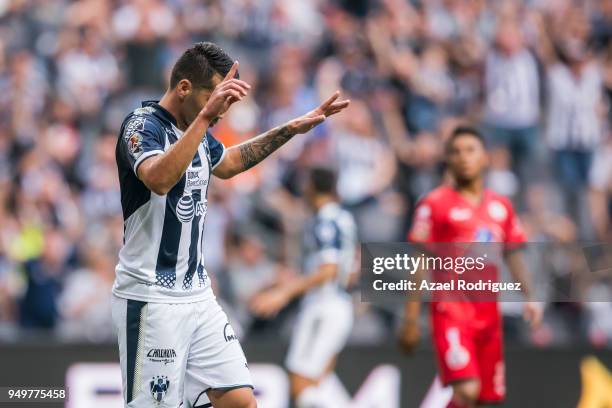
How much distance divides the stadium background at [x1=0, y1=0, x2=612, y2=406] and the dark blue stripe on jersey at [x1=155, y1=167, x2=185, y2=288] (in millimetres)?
5645

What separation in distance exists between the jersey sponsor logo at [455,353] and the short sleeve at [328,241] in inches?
83.7

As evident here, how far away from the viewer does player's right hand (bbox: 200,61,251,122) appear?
220 inches

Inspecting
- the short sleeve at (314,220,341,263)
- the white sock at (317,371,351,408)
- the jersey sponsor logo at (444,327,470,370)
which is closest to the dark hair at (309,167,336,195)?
the short sleeve at (314,220,341,263)

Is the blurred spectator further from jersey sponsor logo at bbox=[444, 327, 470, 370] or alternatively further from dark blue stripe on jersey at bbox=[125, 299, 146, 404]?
dark blue stripe on jersey at bbox=[125, 299, 146, 404]

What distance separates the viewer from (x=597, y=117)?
48.2 feet

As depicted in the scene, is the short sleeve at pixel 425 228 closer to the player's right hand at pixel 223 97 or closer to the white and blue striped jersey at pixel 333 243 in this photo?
the white and blue striped jersey at pixel 333 243

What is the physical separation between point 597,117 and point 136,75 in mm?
5689

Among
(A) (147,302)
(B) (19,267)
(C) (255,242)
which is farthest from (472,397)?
(B) (19,267)

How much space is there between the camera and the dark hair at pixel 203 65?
6020mm

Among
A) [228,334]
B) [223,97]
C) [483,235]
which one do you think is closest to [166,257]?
[228,334]

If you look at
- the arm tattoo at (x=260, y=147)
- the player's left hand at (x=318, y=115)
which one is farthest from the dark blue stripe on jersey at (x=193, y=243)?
the player's left hand at (x=318, y=115)

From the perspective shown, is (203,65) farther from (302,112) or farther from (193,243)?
(302,112)

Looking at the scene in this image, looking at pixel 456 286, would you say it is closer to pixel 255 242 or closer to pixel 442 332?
pixel 442 332

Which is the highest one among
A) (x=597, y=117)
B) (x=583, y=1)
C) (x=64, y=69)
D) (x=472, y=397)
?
(x=583, y=1)
